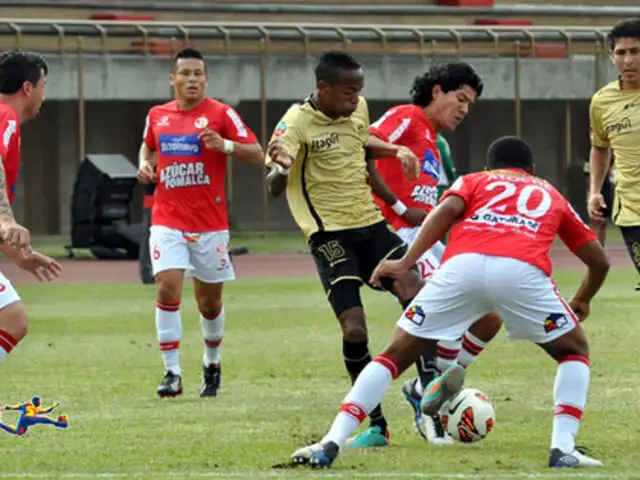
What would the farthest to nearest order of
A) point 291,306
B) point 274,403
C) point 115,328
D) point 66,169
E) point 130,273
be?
point 66,169, point 130,273, point 291,306, point 115,328, point 274,403

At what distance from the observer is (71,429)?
11.2m

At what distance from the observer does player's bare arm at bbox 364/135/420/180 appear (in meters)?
11.1

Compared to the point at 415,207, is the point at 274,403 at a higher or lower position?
lower

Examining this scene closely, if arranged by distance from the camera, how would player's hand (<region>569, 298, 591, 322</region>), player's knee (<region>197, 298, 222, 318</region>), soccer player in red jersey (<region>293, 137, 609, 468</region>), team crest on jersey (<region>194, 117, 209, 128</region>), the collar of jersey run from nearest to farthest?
soccer player in red jersey (<region>293, 137, 609, 468</region>) → player's hand (<region>569, 298, 591, 322</region>) → the collar of jersey → team crest on jersey (<region>194, 117, 209, 128</region>) → player's knee (<region>197, 298, 222, 318</region>)

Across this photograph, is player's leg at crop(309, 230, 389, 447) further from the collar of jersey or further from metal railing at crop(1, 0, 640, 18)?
metal railing at crop(1, 0, 640, 18)

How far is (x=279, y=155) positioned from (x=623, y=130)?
344 centimetres

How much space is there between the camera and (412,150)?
41.9 ft

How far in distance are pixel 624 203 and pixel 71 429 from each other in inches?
170

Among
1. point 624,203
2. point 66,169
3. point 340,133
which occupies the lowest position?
point 66,169

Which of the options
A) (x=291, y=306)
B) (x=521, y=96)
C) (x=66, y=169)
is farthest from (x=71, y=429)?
(x=521, y=96)

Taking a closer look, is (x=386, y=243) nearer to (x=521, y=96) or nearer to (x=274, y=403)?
(x=274, y=403)

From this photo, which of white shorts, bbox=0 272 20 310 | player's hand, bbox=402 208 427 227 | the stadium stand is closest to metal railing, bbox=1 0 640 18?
the stadium stand

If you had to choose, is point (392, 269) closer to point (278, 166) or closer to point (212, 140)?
point (278, 166)

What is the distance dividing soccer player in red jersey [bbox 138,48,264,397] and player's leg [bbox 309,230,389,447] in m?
2.54
